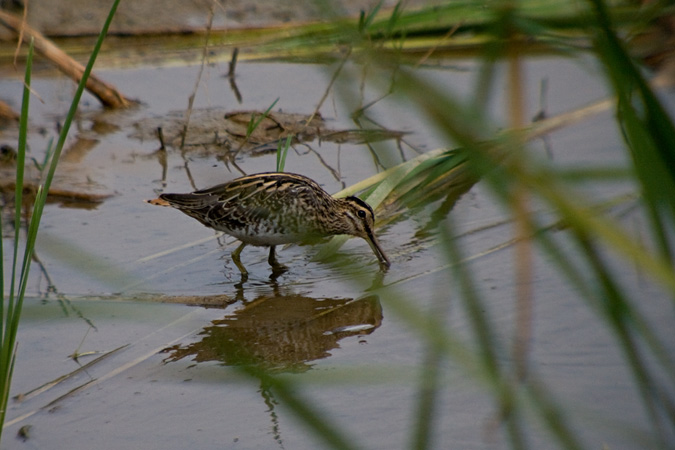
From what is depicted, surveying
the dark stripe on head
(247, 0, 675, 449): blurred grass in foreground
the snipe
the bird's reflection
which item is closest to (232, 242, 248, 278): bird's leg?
the snipe

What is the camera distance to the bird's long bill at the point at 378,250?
568 cm

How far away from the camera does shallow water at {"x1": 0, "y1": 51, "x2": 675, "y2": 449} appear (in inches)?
138

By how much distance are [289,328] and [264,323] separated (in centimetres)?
17

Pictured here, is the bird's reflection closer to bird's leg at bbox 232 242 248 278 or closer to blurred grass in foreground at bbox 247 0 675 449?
bird's leg at bbox 232 242 248 278

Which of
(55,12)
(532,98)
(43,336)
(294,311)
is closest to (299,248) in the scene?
(294,311)

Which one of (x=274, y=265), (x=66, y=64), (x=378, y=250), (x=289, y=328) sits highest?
(x=66, y=64)

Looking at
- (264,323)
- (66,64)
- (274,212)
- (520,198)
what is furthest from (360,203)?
(520,198)

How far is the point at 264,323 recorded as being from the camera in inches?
198

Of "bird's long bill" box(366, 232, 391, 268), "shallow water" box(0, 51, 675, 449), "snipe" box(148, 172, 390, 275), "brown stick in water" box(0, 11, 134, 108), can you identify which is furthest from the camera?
"brown stick in water" box(0, 11, 134, 108)

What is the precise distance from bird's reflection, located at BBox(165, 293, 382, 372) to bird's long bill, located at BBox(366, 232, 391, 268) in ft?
1.68

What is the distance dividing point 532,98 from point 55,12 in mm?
6045

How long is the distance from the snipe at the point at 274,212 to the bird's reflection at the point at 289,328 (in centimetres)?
59

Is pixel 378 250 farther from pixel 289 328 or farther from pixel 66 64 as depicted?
pixel 66 64

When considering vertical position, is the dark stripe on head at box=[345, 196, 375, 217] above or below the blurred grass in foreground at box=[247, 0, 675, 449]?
above
